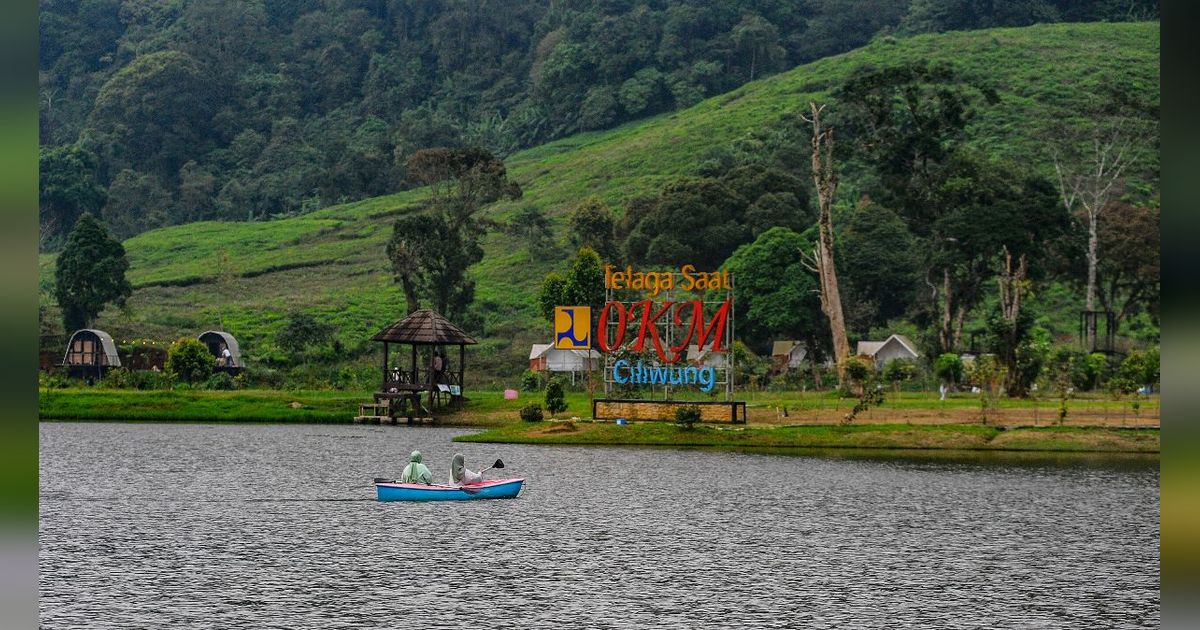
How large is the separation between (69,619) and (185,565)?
8540mm

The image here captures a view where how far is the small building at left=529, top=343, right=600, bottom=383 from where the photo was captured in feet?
391

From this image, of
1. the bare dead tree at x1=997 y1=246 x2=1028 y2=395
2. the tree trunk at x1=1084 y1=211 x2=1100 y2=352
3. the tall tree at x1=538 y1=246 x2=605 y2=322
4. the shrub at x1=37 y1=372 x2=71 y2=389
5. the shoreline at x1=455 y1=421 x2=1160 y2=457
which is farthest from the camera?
the tree trunk at x1=1084 y1=211 x2=1100 y2=352

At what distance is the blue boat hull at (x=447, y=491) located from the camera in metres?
52.1

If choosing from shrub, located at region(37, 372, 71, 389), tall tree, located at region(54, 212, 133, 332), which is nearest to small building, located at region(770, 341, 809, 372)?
shrub, located at region(37, 372, 71, 389)

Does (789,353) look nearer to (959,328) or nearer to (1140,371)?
(959,328)

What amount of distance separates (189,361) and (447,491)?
61415mm

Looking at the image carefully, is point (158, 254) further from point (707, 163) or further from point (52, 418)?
point (52, 418)

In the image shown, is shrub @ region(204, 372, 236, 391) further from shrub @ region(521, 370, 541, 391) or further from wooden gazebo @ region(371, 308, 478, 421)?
shrub @ region(521, 370, 541, 391)

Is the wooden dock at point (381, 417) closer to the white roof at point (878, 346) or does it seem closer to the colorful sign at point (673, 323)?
the colorful sign at point (673, 323)

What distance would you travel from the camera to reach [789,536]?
4662cm

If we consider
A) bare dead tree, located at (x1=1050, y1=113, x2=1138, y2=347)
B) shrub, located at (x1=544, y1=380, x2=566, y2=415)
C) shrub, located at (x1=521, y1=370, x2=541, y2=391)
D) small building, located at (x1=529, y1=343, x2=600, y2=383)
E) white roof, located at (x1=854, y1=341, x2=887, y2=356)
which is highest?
bare dead tree, located at (x1=1050, y1=113, x2=1138, y2=347)

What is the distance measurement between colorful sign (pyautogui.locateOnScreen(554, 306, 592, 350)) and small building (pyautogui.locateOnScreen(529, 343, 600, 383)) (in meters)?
28.1

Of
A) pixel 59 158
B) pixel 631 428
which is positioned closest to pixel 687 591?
pixel 631 428

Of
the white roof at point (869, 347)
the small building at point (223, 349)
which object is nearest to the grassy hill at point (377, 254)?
the small building at point (223, 349)
